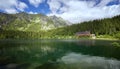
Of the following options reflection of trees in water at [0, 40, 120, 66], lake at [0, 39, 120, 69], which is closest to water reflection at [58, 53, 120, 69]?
lake at [0, 39, 120, 69]

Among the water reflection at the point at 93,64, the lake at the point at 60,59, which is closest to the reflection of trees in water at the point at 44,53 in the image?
the lake at the point at 60,59

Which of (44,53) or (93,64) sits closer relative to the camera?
(93,64)

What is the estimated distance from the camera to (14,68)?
93.7 ft

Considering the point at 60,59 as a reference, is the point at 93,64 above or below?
below

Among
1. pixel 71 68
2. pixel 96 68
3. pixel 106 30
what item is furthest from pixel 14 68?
pixel 106 30

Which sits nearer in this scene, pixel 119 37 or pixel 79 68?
pixel 79 68

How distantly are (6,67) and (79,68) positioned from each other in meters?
14.5

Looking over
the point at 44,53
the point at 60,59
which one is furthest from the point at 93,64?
the point at 44,53

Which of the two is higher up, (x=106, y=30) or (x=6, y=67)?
(x=106, y=30)

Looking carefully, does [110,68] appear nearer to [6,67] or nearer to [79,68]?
[79,68]

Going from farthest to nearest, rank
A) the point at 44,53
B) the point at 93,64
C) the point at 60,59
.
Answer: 1. the point at 44,53
2. the point at 60,59
3. the point at 93,64

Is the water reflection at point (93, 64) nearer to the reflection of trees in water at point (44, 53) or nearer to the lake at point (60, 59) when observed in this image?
the lake at point (60, 59)

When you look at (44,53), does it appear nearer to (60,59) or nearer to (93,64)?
(60,59)

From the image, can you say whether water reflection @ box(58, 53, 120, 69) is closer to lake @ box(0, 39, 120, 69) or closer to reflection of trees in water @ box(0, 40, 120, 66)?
lake @ box(0, 39, 120, 69)
